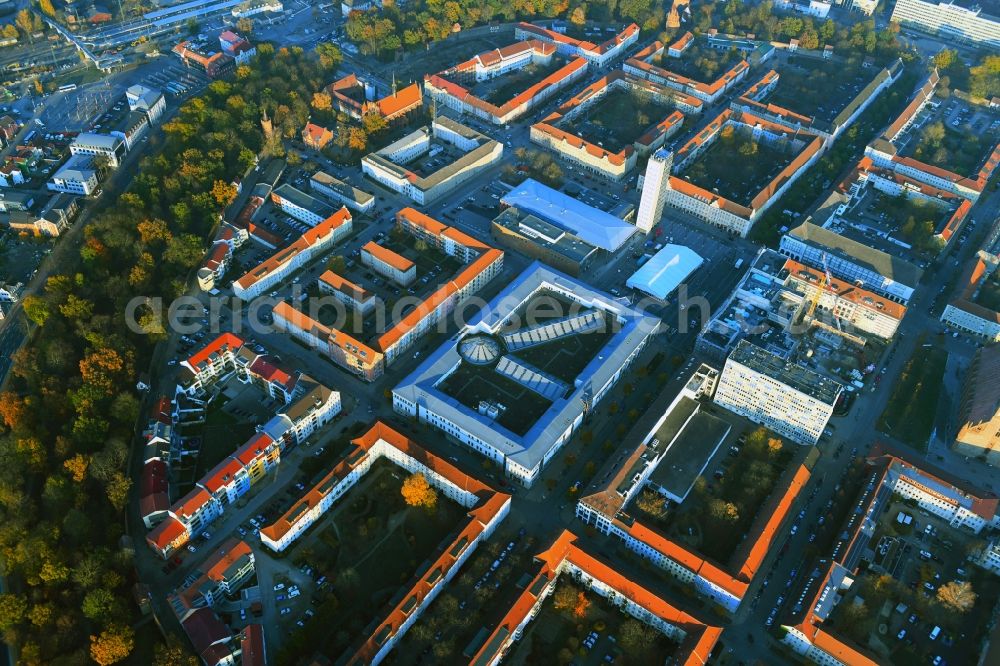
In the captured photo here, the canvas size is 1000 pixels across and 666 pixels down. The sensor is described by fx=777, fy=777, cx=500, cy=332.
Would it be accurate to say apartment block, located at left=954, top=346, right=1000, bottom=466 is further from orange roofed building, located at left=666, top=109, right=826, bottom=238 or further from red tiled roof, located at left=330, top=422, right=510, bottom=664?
red tiled roof, located at left=330, top=422, right=510, bottom=664

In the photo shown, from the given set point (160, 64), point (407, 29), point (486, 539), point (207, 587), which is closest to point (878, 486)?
point (486, 539)

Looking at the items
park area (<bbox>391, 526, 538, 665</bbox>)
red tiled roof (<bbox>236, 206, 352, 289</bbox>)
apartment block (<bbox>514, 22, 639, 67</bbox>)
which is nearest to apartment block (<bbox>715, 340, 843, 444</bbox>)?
park area (<bbox>391, 526, 538, 665</bbox>)

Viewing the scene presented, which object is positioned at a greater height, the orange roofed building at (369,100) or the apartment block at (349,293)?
the orange roofed building at (369,100)

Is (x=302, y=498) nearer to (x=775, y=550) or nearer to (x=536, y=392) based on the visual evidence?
(x=536, y=392)

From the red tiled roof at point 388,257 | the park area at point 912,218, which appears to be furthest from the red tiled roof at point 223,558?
the park area at point 912,218

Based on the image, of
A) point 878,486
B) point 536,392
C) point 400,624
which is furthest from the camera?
point 536,392

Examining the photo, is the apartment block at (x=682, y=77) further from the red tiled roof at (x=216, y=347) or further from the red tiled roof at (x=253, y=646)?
the red tiled roof at (x=253, y=646)
